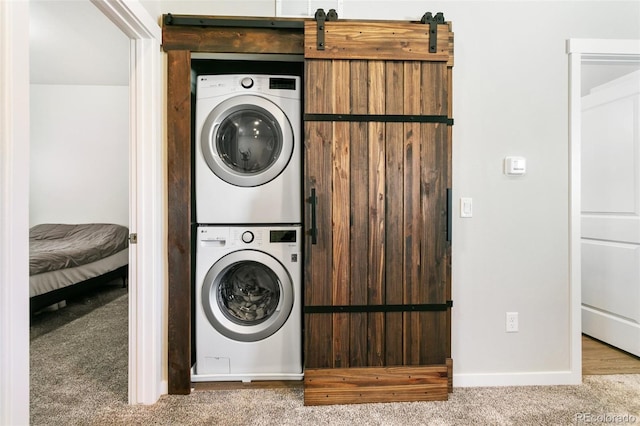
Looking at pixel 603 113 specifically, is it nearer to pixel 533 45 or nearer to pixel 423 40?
pixel 533 45

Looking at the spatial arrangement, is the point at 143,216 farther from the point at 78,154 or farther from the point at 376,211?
→ the point at 78,154

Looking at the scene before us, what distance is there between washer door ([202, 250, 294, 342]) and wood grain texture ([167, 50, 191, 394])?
142 mm

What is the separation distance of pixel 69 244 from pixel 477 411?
4109 mm

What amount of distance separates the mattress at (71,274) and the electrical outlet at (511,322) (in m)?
3.67

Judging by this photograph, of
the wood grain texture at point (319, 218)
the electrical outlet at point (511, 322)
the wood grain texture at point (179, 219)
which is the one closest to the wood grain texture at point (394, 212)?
the wood grain texture at point (319, 218)

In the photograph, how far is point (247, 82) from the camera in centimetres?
191

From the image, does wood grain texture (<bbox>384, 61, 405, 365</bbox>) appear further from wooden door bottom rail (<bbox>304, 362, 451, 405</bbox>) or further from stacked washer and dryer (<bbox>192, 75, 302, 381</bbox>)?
stacked washer and dryer (<bbox>192, 75, 302, 381</bbox>)

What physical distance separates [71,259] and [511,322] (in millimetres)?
3784

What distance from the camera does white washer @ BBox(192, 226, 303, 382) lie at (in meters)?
1.92

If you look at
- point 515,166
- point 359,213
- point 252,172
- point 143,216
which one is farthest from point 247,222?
point 515,166

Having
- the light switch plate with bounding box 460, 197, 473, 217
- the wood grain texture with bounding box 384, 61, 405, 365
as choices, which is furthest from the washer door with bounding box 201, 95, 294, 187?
the light switch plate with bounding box 460, 197, 473, 217

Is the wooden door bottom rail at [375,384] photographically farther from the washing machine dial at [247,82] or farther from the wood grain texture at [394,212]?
the washing machine dial at [247,82]

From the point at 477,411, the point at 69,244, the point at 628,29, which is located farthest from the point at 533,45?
the point at 69,244

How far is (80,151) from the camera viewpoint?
448 cm
